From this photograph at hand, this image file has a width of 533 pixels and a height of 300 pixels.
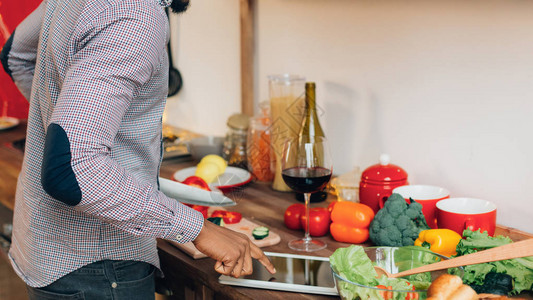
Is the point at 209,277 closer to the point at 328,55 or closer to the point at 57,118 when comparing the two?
the point at 57,118

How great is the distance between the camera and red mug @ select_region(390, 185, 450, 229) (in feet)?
3.98

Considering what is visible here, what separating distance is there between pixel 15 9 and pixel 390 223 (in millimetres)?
1887

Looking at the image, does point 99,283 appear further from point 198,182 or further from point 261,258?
point 198,182

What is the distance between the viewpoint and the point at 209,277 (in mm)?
1058

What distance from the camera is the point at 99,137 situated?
0.76m

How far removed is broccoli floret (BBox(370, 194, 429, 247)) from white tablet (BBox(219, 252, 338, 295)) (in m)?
0.14

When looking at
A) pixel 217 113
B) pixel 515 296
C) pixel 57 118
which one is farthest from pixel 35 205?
pixel 217 113

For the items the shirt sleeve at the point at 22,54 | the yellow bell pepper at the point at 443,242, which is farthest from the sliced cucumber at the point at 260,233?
the shirt sleeve at the point at 22,54

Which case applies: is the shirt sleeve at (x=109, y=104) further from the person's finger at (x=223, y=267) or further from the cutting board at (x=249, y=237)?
the cutting board at (x=249, y=237)

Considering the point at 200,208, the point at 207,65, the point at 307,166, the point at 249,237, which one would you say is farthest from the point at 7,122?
the point at 307,166

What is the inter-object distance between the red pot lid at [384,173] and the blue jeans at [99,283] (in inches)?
22.5

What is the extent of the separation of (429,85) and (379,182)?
32cm

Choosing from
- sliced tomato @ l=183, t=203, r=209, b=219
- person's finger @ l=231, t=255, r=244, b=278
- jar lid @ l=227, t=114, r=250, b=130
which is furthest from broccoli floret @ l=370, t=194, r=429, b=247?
jar lid @ l=227, t=114, r=250, b=130

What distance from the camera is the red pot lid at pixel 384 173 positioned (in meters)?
1.28
